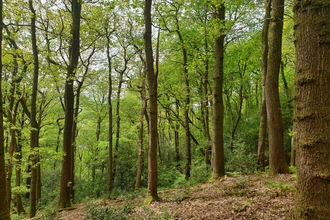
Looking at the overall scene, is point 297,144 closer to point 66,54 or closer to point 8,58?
point 8,58

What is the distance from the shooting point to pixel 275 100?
7094 millimetres

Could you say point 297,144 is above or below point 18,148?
above

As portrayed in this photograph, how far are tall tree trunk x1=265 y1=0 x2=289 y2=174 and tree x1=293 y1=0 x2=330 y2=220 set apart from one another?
4988 mm

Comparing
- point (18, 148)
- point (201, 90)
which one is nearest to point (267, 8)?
point (201, 90)

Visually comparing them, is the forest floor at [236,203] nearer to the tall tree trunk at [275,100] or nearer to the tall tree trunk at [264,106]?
the tall tree trunk at [275,100]

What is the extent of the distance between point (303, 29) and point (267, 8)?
23.7 feet

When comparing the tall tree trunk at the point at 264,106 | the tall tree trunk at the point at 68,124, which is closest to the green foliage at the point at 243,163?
the tall tree trunk at the point at 264,106

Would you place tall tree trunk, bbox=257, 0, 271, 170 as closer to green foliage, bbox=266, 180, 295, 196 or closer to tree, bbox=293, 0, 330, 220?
green foliage, bbox=266, 180, 295, 196

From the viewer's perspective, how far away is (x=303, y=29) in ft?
7.89

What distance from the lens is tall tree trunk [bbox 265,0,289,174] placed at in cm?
696

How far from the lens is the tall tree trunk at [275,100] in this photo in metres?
6.96

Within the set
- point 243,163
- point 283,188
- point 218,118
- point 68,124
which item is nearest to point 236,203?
point 283,188

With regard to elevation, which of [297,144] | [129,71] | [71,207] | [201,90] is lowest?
[71,207]

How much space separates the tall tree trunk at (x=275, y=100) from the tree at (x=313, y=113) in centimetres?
499
